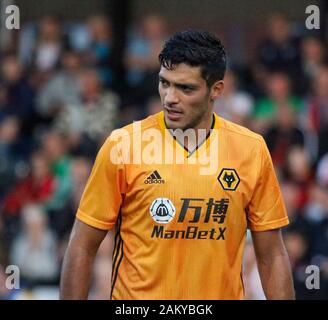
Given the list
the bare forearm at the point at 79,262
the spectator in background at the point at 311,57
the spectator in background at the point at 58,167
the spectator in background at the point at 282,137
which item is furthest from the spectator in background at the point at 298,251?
the bare forearm at the point at 79,262

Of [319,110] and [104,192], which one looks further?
[319,110]

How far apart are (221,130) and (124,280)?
886 mm

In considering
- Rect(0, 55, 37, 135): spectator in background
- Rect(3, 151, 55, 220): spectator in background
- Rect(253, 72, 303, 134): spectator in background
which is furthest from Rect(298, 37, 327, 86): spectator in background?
Rect(0, 55, 37, 135): spectator in background

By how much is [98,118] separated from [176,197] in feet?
20.2

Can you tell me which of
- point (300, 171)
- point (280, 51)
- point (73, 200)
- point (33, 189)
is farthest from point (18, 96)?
point (300, 171)

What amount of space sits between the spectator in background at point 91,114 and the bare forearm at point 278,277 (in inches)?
224

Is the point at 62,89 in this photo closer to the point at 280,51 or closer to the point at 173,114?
the point at 280,51

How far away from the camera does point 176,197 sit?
5379mm

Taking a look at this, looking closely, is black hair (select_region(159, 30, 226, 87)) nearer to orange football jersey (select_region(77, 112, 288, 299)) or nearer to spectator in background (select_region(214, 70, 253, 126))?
orange football jersey (select_region(77, 112, 288, 299))

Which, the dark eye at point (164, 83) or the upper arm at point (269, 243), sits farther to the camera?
the upper arm at point (269, 243)

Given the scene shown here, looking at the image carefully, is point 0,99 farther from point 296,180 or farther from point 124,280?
point 124,280

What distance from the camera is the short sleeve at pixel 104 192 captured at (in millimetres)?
5336

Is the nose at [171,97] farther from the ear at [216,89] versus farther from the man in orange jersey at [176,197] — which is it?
the ear at [216,89]
